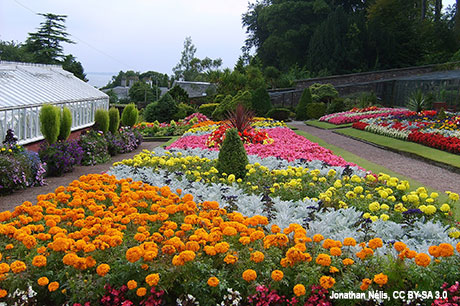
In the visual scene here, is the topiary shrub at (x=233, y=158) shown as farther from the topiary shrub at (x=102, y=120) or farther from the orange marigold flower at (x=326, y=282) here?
the topiary shrub at (x=102, y=120)

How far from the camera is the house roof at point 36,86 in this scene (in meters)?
9.85

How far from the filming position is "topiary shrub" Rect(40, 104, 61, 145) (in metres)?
9.62

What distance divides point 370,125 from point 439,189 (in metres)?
8.86

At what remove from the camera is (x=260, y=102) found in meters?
21.5

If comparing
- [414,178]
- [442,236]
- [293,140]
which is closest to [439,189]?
[414,178]

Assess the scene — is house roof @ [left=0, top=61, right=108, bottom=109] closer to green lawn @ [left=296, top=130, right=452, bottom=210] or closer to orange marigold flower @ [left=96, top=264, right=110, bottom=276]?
orange marigold flower @ [left=96, top=264, right=110, bottom=276]

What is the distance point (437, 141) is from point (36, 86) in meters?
11.5

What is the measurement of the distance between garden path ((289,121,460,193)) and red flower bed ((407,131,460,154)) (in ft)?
3.64

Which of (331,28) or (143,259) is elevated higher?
(331,28)

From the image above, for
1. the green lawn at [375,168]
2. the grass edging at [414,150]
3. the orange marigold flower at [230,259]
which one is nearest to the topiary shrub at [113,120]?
the green lawn at [375,168]

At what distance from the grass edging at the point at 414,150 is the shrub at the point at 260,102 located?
24.6 feet

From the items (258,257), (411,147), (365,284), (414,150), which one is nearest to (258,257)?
(258,257)

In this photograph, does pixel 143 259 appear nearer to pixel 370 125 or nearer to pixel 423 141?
pixel 423 141

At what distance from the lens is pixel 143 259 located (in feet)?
9.68
